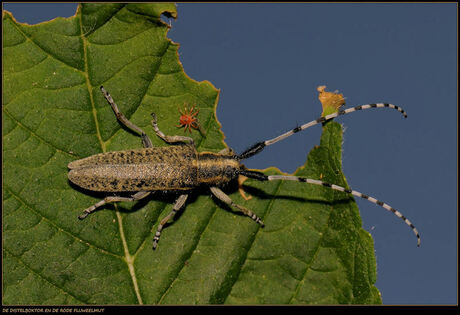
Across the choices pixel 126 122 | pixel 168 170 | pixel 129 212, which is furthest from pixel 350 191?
pixel 126 122

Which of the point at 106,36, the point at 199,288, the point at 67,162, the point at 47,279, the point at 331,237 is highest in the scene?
the point at 106,36

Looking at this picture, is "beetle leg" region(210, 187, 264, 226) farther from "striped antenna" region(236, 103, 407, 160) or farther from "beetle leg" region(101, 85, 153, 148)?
"beetle leg" region(101, 85, 153, 148)

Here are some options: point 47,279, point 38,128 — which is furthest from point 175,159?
point 47,279

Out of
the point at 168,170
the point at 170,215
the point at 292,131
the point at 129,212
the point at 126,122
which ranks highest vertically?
the point at 292,131

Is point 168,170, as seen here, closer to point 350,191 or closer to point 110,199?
point 110,199

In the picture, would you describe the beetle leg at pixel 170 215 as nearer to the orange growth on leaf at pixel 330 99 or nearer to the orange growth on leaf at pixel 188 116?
the orange growth on leaf at pixel 188 116

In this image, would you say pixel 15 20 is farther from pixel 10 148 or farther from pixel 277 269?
pixel 277 269
